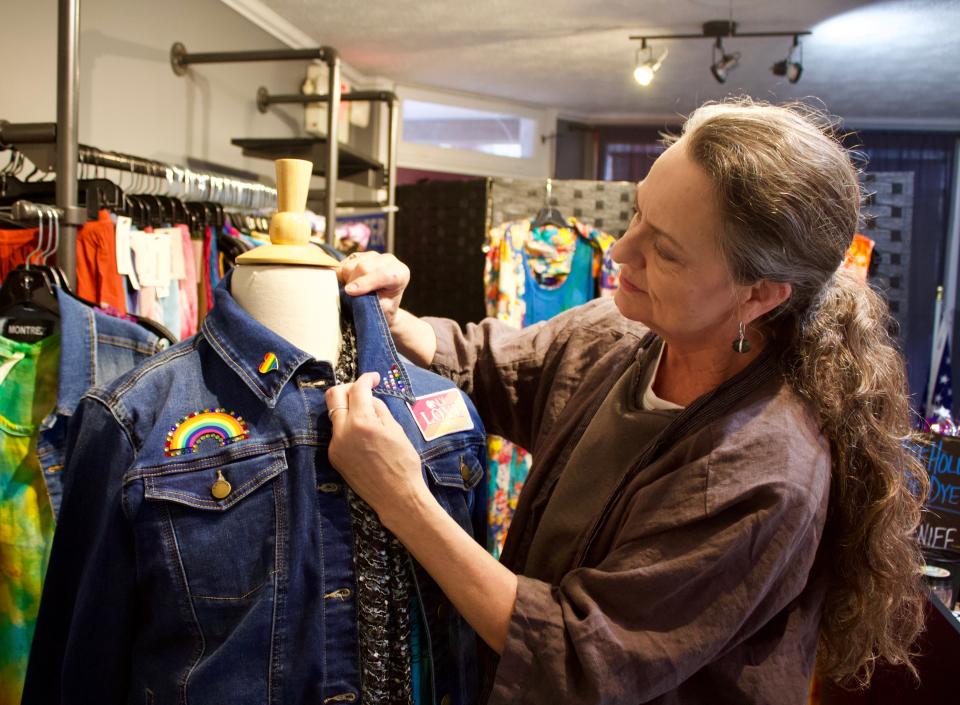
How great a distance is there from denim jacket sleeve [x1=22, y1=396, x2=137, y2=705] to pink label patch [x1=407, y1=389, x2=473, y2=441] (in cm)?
39

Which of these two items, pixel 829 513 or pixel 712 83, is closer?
pixel 829 513

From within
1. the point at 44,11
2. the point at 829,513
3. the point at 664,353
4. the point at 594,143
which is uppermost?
the point at 594,143

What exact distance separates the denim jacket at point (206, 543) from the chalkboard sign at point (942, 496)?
5.14 feet

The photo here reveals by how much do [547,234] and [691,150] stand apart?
2.68 m

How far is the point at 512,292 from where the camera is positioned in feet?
12.2

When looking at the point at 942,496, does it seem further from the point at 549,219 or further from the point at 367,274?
the point at 549,219

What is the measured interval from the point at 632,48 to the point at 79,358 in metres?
4.91

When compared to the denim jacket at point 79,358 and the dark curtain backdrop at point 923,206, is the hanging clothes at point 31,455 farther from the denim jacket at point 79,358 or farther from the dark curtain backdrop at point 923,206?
the dark curtain backdrop at point 923,206

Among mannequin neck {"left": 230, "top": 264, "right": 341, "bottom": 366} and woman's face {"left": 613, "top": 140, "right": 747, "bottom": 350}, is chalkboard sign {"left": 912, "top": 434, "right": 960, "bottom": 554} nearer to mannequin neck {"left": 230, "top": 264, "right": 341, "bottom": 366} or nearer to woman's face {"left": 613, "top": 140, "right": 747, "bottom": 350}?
woman's face {"left": 613, "top": 140, "right": 747, "bottom": 350}

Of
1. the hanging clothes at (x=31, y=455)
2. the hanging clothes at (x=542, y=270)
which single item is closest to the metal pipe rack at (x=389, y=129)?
the hanging clothes at (x=542, y=270)

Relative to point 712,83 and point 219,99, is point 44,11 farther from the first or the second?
point 712,83

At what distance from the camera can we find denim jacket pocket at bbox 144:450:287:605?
100 cm

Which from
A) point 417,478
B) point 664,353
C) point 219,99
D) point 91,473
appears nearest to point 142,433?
point 91,473

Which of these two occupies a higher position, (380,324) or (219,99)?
(219,99)
